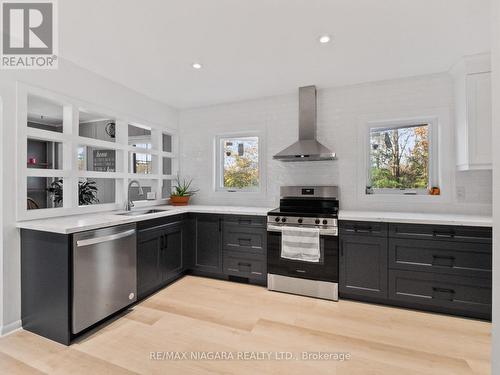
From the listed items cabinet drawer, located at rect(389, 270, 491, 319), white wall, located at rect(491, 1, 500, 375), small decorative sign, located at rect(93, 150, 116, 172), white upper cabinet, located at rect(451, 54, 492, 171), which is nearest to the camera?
white wall, located at rect(491, 1, 500, 375)

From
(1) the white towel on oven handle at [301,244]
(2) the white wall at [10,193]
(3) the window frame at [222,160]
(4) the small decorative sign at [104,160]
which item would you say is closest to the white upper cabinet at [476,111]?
(1) the white towel on oven handle at [301,244]

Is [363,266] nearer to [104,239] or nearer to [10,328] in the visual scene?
[104,239]

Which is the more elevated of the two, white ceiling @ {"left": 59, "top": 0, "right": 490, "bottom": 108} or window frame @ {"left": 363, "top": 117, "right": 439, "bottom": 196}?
white ceiling @ {"left": 59, "top": 0, "right": 490, "bottom": 108}

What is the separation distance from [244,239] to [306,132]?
1651mm

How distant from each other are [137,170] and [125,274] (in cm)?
260

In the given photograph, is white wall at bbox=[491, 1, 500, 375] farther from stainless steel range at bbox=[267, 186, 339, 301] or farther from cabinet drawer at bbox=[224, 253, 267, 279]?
cabinet drawer at bbox=[224, 253, 267, 279]

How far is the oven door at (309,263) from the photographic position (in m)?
2.93

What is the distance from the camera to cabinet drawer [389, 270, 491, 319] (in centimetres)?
244

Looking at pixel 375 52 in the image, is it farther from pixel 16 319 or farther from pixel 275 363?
pixel 16 319

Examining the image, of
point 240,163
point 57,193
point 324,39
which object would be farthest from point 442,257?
point 57,193

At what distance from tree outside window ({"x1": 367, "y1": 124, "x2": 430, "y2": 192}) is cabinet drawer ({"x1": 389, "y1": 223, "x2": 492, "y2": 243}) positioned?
0.85 m

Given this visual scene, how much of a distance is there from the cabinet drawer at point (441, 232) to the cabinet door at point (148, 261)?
102 inches

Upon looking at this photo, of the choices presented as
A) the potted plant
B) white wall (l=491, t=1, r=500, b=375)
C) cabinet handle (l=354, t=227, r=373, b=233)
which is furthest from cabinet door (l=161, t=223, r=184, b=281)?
white wall (l=491, t=1, r=500, b=375)

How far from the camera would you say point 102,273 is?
7.73 feet
